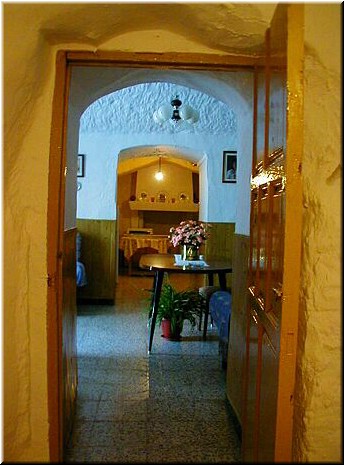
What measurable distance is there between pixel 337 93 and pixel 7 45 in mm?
1004

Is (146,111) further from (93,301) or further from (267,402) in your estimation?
(267,402)

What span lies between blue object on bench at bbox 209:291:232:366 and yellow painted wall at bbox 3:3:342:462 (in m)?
1.94

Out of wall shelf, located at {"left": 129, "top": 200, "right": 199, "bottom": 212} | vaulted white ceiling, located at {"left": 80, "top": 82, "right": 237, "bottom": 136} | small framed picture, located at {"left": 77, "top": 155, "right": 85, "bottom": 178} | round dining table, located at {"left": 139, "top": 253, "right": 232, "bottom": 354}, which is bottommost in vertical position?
round dining table, located at {"left": 139, "top": 253, "right": 232, "bottom": 354}

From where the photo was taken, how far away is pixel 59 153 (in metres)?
1.79

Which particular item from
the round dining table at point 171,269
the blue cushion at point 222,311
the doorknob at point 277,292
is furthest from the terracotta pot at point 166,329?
the doorknob at point 277,292

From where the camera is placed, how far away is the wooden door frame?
5.64 ft

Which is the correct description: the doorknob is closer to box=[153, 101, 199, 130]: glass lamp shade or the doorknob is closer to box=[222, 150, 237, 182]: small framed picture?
box=[153, 101, 199, 130]: glass lamp shade

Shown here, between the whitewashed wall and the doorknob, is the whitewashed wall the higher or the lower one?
the higher one

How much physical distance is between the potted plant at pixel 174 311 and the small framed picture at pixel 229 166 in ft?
8.31

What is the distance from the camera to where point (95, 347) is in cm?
420

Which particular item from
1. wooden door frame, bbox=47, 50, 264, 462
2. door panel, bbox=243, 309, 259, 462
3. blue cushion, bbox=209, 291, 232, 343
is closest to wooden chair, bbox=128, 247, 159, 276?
blue cushion, bbox=209, 291, 232, 343

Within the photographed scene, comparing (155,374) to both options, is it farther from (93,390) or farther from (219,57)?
(219,57)

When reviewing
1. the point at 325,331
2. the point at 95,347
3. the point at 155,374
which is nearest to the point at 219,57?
the point at 325,331

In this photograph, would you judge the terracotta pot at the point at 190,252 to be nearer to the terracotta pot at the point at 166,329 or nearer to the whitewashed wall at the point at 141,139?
the terracotta pot at the point at 166,329
